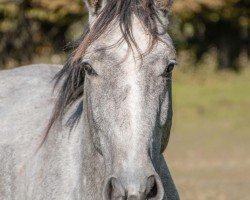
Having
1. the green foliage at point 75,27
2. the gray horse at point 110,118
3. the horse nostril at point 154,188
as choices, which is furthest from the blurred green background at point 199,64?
the horse nostril at point 154,188

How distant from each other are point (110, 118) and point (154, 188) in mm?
434

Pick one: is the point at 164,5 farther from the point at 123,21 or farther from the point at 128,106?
the point at 128,106

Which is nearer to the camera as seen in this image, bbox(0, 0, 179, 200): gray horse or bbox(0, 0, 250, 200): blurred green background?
bbox(0, 0, 179, 200): gray horse

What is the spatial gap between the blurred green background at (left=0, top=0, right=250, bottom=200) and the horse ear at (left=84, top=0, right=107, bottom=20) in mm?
8775

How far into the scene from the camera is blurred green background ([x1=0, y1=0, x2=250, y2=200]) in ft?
54.6

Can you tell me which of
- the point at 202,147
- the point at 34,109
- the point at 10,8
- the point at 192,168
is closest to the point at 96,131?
the point at 34,109

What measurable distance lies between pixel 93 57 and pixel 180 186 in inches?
341

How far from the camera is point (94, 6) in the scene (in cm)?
518

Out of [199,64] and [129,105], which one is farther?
[199,64]

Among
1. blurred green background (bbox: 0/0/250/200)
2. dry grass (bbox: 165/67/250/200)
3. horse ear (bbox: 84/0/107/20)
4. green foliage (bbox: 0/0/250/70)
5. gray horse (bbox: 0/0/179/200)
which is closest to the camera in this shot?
gray horse (bbox: 0/0/179/200)

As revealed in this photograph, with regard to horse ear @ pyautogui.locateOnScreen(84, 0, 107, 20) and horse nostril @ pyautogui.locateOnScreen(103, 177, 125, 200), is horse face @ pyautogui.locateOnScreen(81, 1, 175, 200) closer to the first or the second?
horse nostril @ pyautogui.locateOnScreen(103, 177, 125, 200)

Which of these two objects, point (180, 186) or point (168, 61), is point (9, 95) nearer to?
point (168, 61)

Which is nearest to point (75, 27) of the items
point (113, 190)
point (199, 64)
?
point (199, 64)

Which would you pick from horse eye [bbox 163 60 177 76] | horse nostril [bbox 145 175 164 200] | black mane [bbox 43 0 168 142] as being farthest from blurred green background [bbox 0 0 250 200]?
horse nostril [bbox 145 175 164 200]
